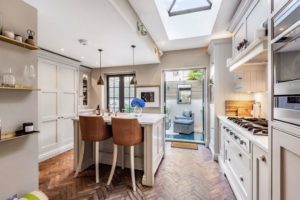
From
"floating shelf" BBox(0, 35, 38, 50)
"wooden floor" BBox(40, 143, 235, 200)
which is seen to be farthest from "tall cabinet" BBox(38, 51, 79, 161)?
"floating shelf" BBox(0, 35, 38, 50)

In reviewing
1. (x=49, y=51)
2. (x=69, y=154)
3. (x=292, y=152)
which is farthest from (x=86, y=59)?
(x=292, y=152)

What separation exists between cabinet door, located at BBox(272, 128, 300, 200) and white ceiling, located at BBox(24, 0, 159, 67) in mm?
2003

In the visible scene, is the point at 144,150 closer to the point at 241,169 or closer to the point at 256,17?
the point at 241,169

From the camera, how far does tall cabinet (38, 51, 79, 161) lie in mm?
A: 3359

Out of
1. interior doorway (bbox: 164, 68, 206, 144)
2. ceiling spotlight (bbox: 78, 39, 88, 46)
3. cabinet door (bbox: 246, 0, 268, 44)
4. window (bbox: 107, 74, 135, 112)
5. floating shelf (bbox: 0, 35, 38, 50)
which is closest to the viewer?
floating shelf (bbox: 0, 35, 38, 50)

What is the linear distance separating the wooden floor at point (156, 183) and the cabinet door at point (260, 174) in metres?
0.81

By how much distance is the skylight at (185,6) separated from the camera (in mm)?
2660

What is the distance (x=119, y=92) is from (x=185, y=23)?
3.07 meters

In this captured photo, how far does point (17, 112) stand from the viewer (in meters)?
1.67

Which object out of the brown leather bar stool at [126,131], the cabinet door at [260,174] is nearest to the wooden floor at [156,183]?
the brown leather bar stool at [126,131]

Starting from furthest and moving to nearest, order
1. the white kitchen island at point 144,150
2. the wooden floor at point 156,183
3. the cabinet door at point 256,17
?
the white kitchen island at point 144,150
the wooden floor at point 156,183
the cabinet door at point 256,17

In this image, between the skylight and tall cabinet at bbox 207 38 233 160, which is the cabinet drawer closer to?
tall cabinet at bbox 207 38 233 160

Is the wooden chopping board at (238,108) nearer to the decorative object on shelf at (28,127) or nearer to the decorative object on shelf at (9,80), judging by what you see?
the decorative object on shelf at (28,127)

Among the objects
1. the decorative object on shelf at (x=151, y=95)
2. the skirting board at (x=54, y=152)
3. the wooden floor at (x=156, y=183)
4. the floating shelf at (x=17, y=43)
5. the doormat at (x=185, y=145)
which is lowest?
the wooden floor at (x=156, y=183)
